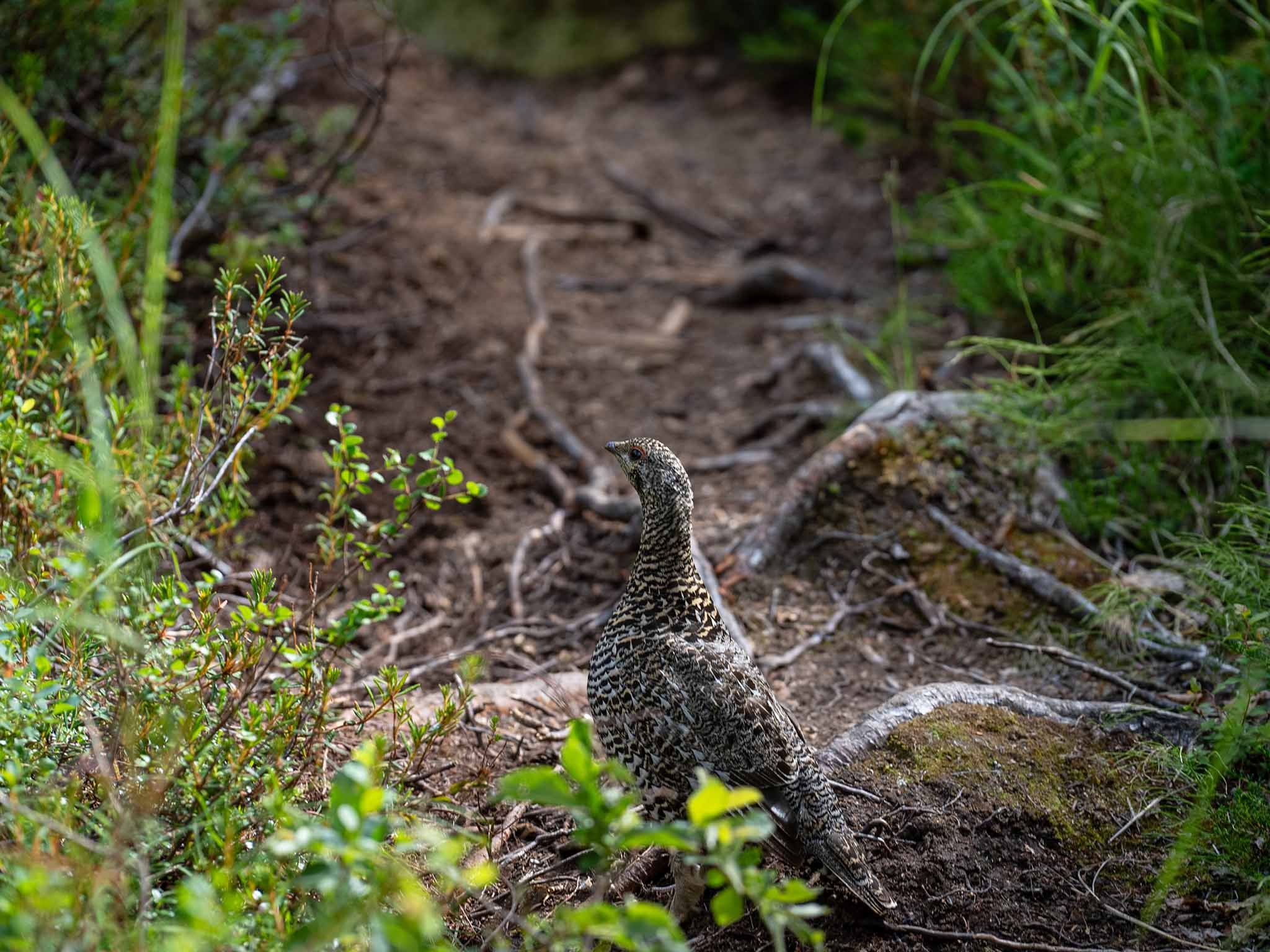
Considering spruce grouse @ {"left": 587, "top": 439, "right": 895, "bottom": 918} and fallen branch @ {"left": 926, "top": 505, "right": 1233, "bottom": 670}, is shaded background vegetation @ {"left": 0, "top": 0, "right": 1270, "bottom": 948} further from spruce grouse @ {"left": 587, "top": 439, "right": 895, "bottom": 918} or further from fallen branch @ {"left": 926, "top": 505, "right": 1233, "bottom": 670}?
spruce grouse @ {"left": 587, "top": 439, "right": 895, "bottom": 918}

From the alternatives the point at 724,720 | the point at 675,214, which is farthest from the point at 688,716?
the point at 675,214

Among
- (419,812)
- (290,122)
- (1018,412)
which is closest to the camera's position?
(419,812)

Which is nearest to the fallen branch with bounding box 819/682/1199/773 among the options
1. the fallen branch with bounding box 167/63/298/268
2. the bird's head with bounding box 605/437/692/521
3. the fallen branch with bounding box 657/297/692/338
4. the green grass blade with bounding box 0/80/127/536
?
the bird's head with bounding box 605/437/692/521

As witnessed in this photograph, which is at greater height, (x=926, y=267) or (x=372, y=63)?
(x=372, y=63)

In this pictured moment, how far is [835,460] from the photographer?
5.15m

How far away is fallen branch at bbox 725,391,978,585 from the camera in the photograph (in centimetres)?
504

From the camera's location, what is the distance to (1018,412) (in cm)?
525

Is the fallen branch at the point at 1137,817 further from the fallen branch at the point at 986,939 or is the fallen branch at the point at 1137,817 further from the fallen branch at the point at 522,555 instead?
the fallen branch at the point at 522,555

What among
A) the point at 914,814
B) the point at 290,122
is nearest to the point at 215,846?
the point at 914,814

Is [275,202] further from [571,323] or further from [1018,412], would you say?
[1018,412]

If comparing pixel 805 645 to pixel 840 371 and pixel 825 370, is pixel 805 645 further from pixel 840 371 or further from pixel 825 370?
pixel 825 370

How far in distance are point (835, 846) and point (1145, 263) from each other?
3.81 m

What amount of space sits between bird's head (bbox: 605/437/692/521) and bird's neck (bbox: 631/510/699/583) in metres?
0.02

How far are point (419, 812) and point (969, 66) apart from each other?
708 centimetres
